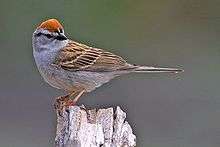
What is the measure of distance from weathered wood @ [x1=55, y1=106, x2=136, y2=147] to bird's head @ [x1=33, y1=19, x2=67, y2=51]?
103 cm

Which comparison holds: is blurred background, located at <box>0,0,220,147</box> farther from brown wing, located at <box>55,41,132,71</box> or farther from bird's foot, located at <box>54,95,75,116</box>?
bird's foot, located at <box>54,95,75,116</box>

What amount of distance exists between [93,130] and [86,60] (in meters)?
1.75

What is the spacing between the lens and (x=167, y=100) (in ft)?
35.7

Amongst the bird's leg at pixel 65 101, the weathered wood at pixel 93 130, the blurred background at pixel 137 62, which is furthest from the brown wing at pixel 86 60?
the blurred background at pixel 137 62

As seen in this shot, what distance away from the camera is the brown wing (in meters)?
8.00

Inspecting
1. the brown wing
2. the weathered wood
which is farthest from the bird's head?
the weathered wood

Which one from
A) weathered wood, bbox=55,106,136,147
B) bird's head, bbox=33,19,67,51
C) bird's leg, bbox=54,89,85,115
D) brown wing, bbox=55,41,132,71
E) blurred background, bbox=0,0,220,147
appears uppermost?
bird's head, bbox=33,19,67,51

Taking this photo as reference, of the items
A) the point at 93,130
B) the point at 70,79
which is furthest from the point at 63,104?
the point at 93,130

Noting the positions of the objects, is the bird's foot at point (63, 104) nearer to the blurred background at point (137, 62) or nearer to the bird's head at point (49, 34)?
the bird's head at point (49, 34)

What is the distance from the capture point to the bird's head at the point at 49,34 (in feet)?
24.7

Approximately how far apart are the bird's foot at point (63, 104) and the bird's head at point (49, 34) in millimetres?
455

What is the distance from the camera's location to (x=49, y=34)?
7.73 m
